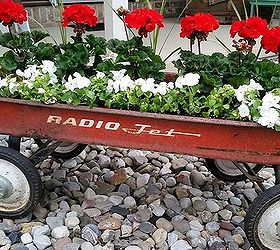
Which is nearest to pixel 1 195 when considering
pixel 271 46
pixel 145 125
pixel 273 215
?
pixel 145 125

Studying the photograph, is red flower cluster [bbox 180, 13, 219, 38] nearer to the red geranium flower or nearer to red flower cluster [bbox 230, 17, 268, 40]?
the red geranium flower

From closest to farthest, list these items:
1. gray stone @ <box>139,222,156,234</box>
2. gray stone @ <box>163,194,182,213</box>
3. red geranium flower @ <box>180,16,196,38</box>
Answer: red geranium flower @ <box>180,16,196,38</box> < gray stone @ <box>139,222,156,234</box> < gray stone @ <box>163,194,182,213</box>

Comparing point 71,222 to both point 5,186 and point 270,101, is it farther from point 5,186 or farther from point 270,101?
point 270,101

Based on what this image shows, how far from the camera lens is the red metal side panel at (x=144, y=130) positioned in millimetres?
1599

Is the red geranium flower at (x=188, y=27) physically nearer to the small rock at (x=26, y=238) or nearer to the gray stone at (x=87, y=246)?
the gray stone at (x=87, y=246)

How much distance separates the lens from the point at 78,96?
1.72 metres

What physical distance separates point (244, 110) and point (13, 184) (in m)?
0.88

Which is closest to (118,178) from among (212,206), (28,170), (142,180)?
(142,180)

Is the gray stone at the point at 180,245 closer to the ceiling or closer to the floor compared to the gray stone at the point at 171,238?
closer to the ceiling

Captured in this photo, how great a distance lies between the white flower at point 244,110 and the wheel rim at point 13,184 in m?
0.81

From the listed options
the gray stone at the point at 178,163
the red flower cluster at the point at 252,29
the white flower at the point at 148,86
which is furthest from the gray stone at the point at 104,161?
the red flower cluster at the point at 252,29

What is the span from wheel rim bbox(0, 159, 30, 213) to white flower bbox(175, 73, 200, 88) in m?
0.66

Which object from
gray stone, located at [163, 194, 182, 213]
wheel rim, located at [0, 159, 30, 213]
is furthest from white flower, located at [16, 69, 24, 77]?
gray stone, located at [163, 194, 182, 213]

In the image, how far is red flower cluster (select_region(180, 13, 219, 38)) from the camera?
1.73m
